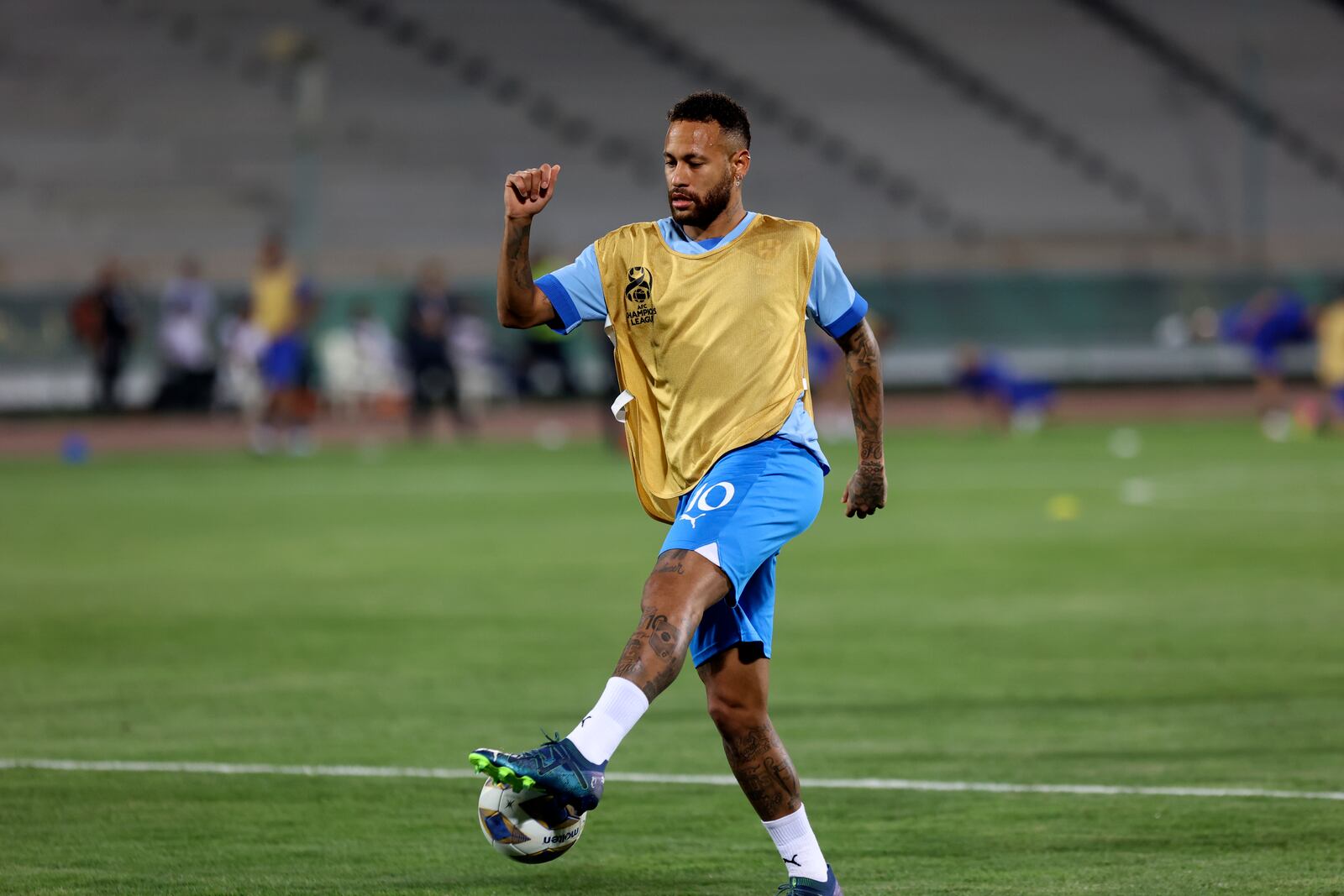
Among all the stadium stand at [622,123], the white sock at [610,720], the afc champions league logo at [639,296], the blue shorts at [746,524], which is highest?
the stadium stand at [622,123]

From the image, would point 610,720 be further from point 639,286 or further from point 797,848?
point 639,286

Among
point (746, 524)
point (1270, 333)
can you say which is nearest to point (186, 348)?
point (1270, 333)

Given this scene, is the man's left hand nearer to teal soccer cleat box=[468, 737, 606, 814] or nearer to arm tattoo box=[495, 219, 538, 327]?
arm tattoo box=[495, 219, 538, 327]

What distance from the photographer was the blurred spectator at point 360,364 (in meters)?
31.2

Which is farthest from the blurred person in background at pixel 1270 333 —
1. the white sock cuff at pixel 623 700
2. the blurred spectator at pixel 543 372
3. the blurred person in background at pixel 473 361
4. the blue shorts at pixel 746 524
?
the white sock cuff at pixel 623 700

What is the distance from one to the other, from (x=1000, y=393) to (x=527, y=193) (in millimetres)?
25582

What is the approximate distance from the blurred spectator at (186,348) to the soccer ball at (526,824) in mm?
26352

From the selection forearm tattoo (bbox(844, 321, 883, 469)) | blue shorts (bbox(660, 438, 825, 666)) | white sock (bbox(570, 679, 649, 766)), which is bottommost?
white sock (bbox(570, 679, 649, 766))

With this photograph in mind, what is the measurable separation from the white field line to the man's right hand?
2.84m

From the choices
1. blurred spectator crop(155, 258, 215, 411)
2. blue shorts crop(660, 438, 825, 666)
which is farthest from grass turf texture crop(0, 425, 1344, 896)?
blurred spectator crop(155, 258, 215, 411)

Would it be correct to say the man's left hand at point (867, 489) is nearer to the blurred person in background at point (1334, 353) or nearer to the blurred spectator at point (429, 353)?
the blurred spectator at point (429, 353)

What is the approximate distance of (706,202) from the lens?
18.1 feet

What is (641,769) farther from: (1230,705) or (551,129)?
(551,129)

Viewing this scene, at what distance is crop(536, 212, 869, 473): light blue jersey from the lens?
18.4 feet
